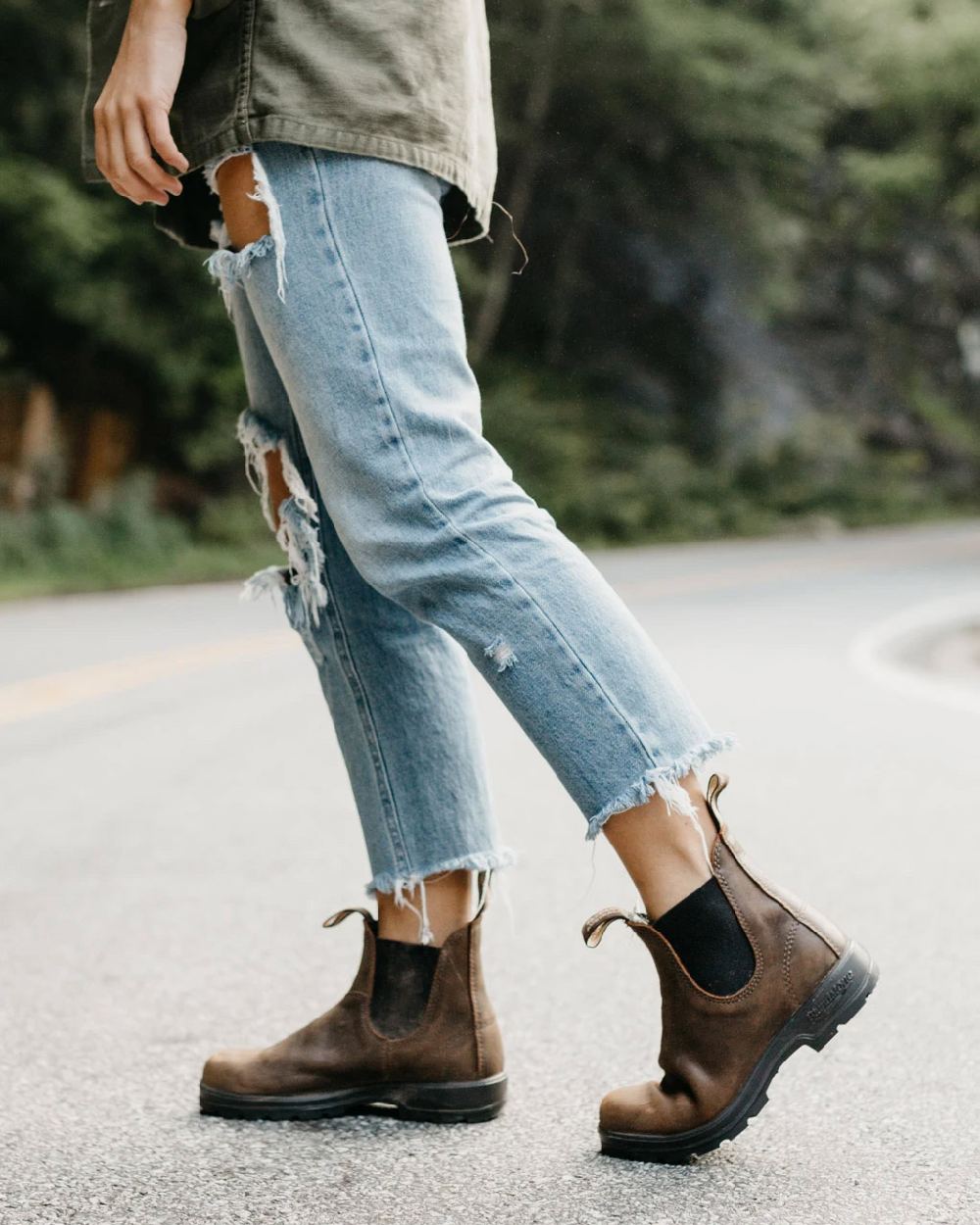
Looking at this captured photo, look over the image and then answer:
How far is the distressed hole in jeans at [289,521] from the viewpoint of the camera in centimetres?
181

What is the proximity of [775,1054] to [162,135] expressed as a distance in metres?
1.11


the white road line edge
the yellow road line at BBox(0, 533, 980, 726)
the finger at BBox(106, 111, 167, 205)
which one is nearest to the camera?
the finger at BBox(106, 111, 167, 205)

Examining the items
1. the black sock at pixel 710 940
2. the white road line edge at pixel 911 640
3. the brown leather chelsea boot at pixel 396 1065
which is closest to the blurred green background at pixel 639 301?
the white road line edge at pixel 911 640

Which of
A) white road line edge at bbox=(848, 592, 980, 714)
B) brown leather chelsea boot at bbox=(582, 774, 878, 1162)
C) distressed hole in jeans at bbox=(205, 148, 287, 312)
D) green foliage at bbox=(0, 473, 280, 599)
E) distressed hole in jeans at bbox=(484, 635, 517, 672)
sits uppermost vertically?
distressed hole in jeans at bbox=(205, 148, 287, 312)

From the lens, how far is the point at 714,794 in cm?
159

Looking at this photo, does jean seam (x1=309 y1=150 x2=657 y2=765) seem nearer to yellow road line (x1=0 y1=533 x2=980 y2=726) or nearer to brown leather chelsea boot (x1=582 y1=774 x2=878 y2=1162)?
brown leather chelsea boot (x1=582 y1=774 x2=878 y2=1162)

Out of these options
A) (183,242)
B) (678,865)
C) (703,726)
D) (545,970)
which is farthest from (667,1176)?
(183,242)

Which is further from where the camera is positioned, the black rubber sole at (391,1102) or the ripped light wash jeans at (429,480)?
the black rubber sole at (391,1102)

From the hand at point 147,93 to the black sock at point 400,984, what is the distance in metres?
0.86

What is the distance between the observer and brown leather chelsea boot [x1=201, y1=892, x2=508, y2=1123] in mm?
1789

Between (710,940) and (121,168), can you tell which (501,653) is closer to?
(710,940)

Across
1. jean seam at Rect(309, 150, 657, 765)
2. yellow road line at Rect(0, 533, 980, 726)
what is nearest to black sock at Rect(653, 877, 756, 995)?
jean seam at Rect(309, 150, 657, 765)

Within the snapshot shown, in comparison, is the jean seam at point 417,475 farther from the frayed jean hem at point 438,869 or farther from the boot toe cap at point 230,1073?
the boot toe cap at point 230,1073

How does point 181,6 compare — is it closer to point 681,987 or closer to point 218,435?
point 681,987
